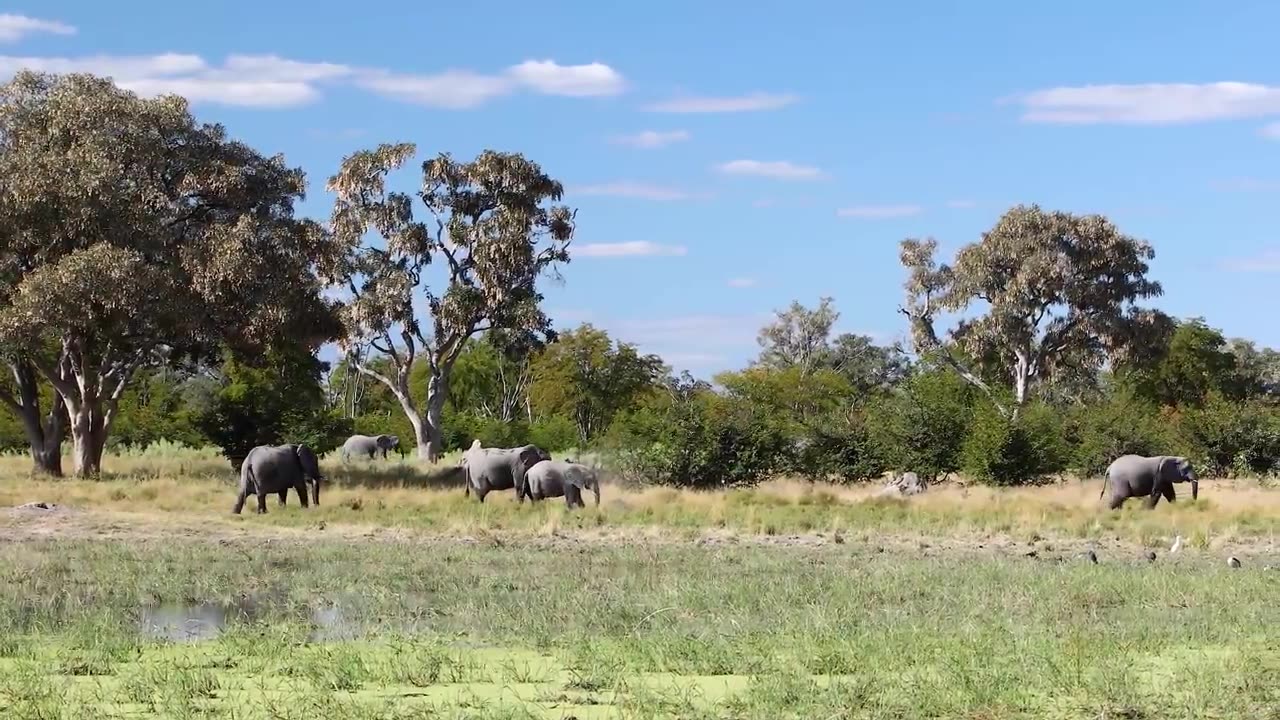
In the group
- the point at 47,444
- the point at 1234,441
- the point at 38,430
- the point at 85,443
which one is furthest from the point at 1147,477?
the point at 38,430

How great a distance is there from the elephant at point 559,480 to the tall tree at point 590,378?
5015cm

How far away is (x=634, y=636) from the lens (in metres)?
12.8

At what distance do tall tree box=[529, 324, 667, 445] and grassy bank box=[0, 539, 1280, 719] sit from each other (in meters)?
58.7

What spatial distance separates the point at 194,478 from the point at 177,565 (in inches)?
699

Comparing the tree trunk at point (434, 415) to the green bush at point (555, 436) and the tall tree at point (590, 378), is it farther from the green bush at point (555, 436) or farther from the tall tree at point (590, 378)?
the tall tree at point (590, 378)

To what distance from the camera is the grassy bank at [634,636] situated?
988 cm

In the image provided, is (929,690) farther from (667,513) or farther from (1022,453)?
(1022,453)

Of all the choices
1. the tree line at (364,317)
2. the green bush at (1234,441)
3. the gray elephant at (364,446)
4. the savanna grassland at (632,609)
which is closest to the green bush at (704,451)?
the tree line at (364,317)

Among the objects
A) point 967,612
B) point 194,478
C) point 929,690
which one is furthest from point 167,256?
point 929,690

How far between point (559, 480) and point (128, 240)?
42.9 feet

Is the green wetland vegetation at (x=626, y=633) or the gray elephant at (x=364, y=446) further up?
the gray elephant at (x=364, y=446)

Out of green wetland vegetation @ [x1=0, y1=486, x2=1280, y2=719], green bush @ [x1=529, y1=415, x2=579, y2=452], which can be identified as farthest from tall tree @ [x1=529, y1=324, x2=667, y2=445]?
green wetland vegetation @ [x1=0, y1=486, x2=1280, y2=719]

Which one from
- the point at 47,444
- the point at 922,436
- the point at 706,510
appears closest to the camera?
the point at 706,510

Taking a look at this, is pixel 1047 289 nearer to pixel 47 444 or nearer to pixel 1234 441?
pixel 1234 441
